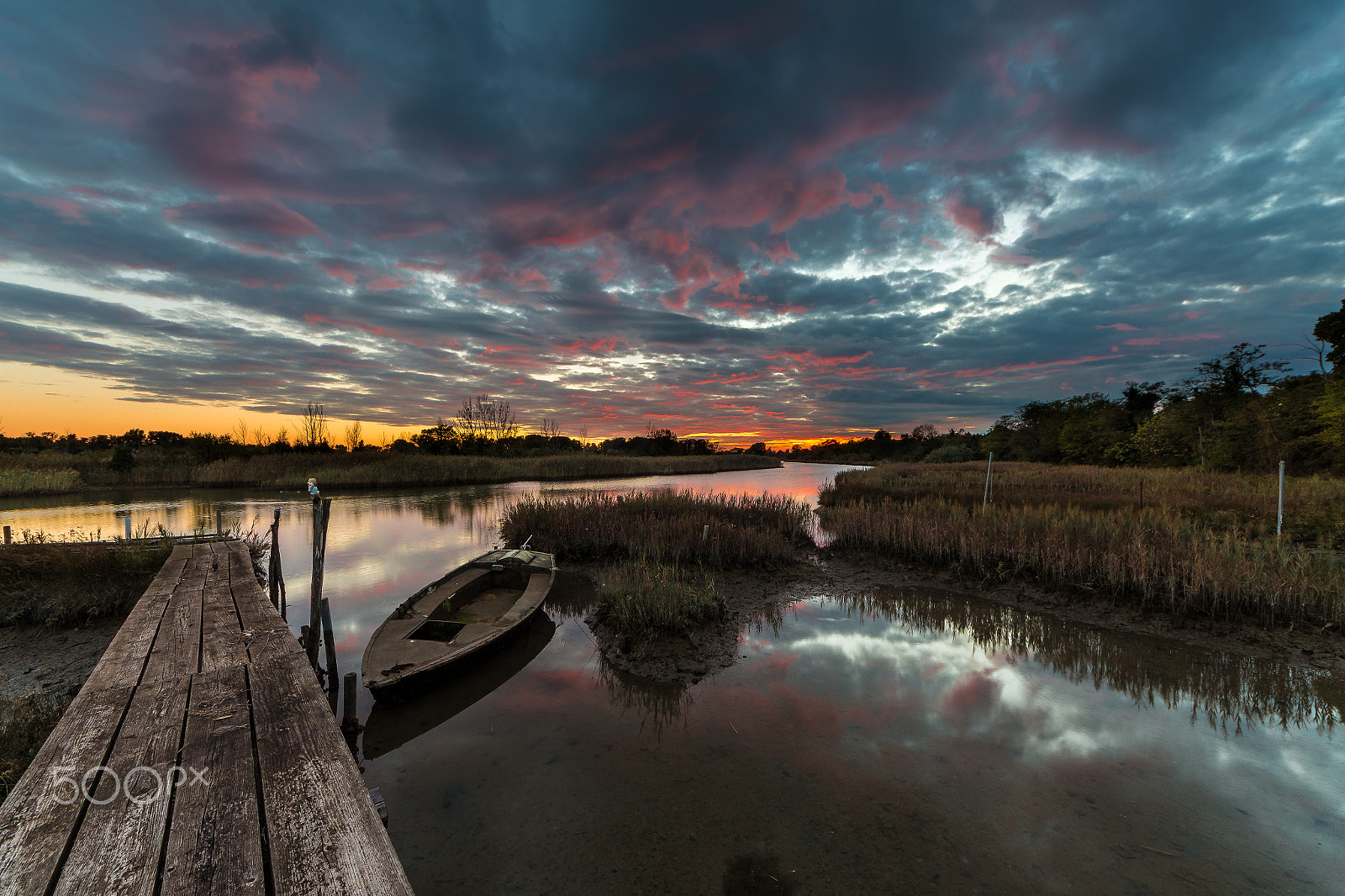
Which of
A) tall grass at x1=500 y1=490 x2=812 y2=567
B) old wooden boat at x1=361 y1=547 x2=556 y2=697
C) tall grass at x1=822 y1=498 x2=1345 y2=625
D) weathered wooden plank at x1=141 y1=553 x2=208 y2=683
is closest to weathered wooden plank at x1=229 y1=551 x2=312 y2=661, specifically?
weathered wooden plank at x1=141 y1=553 x2=208 y2=683

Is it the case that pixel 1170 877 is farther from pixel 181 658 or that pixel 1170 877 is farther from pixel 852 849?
pixel 181 658

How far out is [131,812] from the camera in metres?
2.47

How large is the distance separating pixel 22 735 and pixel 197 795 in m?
3.53

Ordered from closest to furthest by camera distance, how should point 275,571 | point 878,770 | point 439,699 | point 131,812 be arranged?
point 131,812, point 878,770, point 439,699, point 275,571

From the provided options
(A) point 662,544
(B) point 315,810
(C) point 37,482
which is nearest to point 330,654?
(B) point 315,810

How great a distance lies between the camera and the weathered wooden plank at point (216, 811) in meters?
2.07

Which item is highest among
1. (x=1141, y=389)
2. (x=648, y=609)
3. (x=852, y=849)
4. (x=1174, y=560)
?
(x=1141, y=389)

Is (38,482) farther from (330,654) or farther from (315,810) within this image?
(315,810)

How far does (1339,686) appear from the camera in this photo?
6.43m

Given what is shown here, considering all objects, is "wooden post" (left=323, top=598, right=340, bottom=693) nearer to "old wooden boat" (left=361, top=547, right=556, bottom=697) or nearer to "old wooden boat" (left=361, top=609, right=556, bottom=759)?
"old wooden boat" (left=361, top=547, right=556, bottom=697)

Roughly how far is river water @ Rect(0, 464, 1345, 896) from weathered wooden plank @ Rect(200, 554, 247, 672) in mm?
1760

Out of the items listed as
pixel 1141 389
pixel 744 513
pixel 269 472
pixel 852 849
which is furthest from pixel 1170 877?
pixel 1141 389

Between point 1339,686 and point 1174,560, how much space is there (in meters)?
2.93

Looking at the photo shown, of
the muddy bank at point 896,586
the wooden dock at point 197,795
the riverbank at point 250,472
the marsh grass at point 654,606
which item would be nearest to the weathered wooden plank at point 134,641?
the wooden dock at point 197,795
